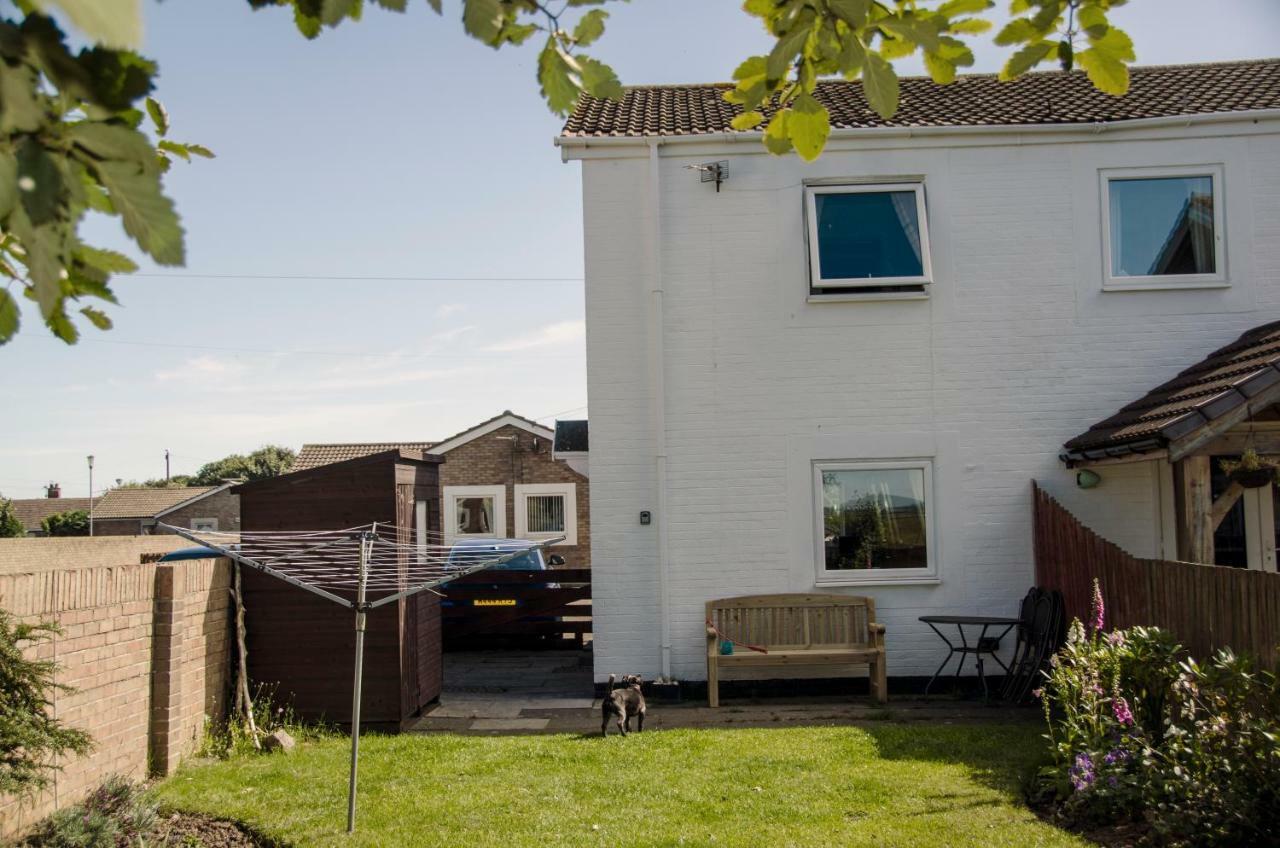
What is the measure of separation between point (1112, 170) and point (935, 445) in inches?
145

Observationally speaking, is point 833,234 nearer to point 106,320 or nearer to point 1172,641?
point 1172,641

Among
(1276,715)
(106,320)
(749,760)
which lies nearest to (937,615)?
(749,760)

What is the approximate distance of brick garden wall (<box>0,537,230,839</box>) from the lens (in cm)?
674

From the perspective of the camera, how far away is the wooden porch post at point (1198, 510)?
955cm

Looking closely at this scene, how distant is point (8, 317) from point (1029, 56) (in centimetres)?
280

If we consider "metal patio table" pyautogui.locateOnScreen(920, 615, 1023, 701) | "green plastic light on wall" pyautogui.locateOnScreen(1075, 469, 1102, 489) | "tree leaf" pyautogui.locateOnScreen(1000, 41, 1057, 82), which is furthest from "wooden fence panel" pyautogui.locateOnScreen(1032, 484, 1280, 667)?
"tree leaf" pyautogui.locateOnScreen(1000, 41, 1057, 82)

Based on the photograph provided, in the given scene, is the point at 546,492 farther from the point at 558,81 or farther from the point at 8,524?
the point at 8,524

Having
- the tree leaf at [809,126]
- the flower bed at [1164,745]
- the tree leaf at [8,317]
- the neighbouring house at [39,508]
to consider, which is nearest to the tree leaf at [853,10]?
the tree leaf at [809,126]

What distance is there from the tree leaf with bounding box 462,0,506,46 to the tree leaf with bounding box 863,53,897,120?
1.03 meters

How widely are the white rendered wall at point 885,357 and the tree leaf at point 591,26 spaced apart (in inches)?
359

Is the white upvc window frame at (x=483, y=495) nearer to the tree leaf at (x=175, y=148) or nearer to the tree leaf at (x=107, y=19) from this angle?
the tree leaf at (x=175, y=148)

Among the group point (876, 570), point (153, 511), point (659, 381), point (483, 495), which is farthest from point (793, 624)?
point (153, 511)

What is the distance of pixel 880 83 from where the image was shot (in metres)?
2.96

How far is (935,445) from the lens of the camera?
11844 millimetres
